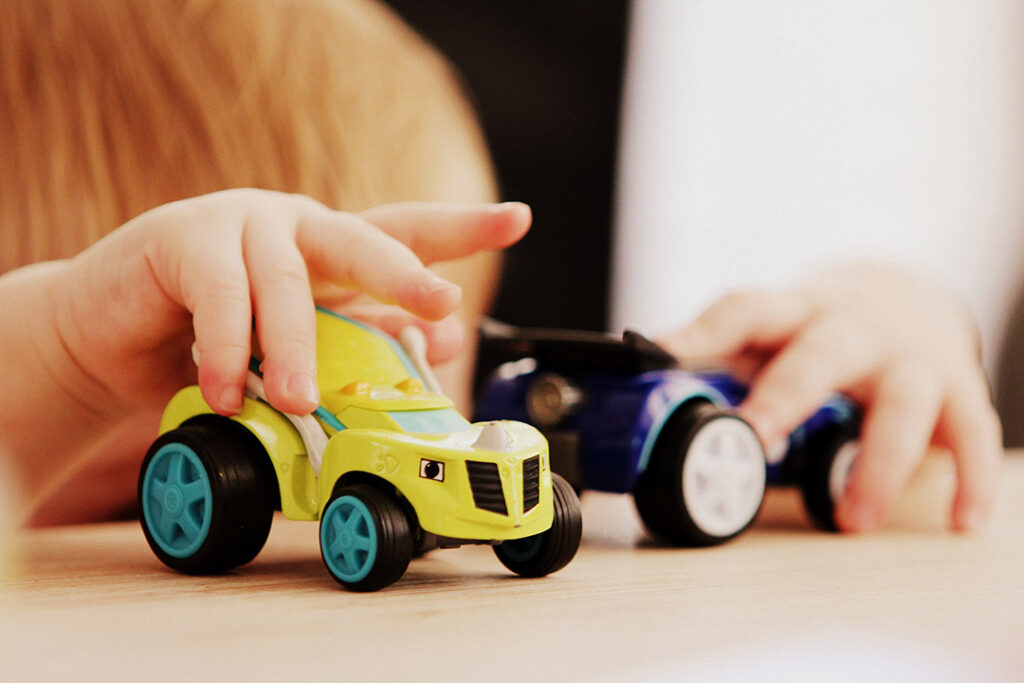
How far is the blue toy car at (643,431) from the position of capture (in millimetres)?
535

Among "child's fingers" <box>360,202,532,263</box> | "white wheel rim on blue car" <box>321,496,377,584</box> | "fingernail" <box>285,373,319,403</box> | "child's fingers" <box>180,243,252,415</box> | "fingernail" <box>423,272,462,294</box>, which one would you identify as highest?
"child's fingers" <box>360,202,532,263</box>

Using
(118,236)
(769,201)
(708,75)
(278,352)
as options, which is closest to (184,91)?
(118,236)

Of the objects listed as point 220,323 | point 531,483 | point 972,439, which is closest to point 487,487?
point 531,483

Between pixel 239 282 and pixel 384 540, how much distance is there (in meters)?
0.13

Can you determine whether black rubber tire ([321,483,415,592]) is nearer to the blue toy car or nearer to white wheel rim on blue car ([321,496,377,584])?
white wheel rim on blue car ([321,496,377,584])

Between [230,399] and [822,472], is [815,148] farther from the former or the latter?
[230,399]

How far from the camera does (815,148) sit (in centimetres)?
147

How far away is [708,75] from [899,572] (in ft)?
3.34

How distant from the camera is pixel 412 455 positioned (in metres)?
0.38

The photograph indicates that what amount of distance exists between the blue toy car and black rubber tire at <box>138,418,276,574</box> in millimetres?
188

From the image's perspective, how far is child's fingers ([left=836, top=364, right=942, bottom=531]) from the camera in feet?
2.10

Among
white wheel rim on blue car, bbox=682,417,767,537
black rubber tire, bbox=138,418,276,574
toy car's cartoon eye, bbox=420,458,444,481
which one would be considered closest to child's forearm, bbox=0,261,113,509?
black rubber tire, bbox=138,418,276,574

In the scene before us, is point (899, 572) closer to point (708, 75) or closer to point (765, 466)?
point (765, 466)

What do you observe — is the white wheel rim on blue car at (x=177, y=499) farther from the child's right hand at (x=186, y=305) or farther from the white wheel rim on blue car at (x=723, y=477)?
the white wheel rim on blue car at (x=723, y=477)
